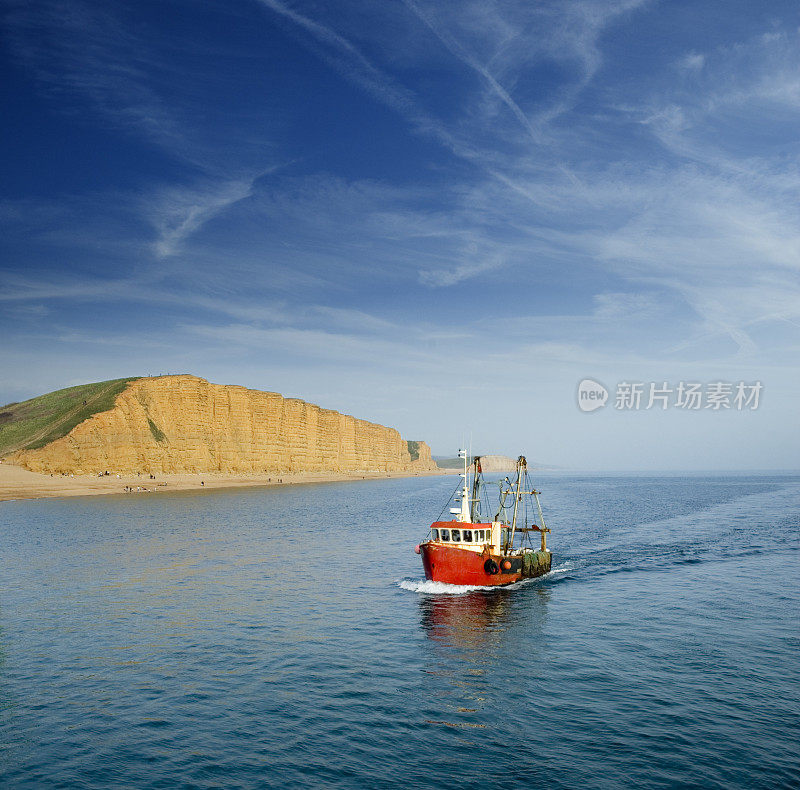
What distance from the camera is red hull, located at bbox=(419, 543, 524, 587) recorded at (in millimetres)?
42625

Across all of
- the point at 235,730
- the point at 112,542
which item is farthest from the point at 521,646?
the point at 112,542

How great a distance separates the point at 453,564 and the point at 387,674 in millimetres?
18113

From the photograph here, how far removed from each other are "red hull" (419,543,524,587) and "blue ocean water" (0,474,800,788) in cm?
141

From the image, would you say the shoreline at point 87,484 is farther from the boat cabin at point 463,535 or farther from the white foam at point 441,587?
the boat cabin at point 463,535

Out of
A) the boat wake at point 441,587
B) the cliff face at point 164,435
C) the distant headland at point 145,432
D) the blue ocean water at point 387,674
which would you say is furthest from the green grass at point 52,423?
the boat wake at point 441,587

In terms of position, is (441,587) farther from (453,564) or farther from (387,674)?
(387,674)

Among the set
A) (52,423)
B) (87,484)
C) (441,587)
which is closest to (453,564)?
(441,587)

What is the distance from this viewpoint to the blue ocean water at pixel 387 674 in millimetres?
17766

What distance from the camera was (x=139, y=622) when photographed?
106ft

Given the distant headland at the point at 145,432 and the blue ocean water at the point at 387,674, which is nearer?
the blue ocean water at the point at 387,674

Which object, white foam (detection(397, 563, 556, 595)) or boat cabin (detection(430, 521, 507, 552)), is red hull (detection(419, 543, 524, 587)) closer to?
white foam (detection(397, 563, 556, 595))

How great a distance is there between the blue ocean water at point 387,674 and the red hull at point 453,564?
1.41m

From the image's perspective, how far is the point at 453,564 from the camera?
140 ft

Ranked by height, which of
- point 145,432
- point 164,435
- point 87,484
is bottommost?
point 87,484
